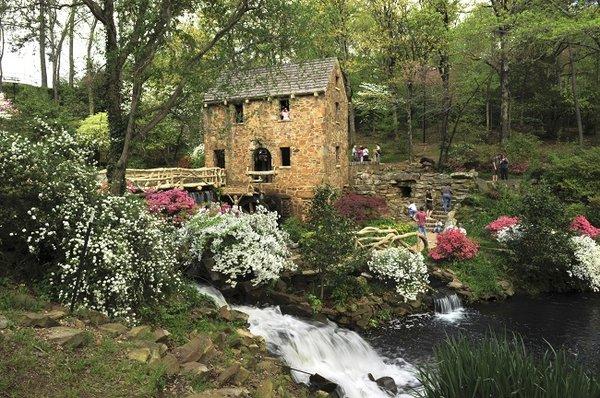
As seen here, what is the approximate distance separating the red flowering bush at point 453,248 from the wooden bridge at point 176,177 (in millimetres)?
11693

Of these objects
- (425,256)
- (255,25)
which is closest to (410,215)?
(425,256)

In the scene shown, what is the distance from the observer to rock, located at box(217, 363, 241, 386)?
6094 millimetres

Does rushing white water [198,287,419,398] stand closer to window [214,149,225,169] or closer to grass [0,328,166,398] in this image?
grass [0,328,166,398]

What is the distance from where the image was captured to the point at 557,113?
1277 inches

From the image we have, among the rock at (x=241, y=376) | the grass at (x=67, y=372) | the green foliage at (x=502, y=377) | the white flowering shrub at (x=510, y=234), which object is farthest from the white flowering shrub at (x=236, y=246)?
the white flowering shrub at (x=510, y=234)

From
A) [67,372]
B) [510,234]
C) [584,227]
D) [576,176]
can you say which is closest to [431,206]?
[510,234]

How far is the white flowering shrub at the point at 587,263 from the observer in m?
15.4

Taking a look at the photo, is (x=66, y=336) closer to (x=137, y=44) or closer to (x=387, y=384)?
(x=387, y=384)

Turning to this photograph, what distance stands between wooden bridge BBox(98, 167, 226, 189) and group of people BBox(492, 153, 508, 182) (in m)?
15.3

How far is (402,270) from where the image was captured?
14.1 meters

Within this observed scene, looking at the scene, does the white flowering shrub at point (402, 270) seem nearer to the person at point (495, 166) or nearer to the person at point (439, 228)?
the person at point (439, 228)

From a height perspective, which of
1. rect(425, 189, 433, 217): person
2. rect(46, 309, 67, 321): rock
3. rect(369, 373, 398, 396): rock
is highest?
rect(425, 189, 433, 217): person

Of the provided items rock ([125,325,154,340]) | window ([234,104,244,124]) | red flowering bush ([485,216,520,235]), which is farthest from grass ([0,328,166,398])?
window ([234,104,244,124])

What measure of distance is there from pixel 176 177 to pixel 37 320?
48.0 feet
